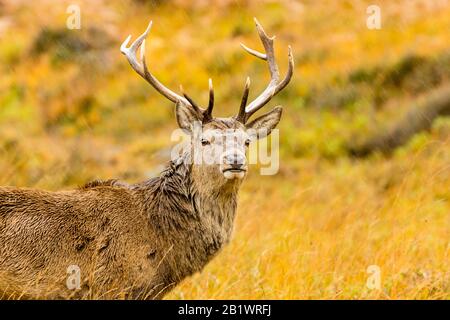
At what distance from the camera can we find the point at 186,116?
246 inches

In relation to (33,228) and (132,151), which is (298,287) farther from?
(132,151)

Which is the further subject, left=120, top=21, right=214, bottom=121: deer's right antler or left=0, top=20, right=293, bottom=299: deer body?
left=120, top=21, right=214, bottom=121: deer's right antler

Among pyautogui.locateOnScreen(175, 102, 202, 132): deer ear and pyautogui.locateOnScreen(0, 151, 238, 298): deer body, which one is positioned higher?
pyautogui.locateOnScreen(175, 102, 202, 132): deer ear

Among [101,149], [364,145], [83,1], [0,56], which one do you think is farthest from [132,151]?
[83,1]

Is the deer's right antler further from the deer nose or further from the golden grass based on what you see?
the golden grass

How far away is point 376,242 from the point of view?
26.1 ft

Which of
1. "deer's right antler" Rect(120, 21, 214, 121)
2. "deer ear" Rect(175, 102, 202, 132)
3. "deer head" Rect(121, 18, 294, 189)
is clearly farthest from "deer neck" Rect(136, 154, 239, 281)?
"deer's right antler" Rect(120, 21, 214, 121)

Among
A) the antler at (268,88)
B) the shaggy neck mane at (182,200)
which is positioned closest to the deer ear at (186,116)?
the shaggy neck mane at (182,200)

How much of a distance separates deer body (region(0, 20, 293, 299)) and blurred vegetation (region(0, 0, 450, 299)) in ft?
2.57

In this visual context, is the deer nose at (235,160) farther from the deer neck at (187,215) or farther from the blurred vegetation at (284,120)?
the blurred vegetation at (284,120)

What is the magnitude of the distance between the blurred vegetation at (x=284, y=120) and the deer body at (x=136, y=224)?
30.9 inches

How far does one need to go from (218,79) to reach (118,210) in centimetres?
1746

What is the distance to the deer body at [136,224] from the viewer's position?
5.42 m

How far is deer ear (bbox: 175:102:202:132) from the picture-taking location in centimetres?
622
